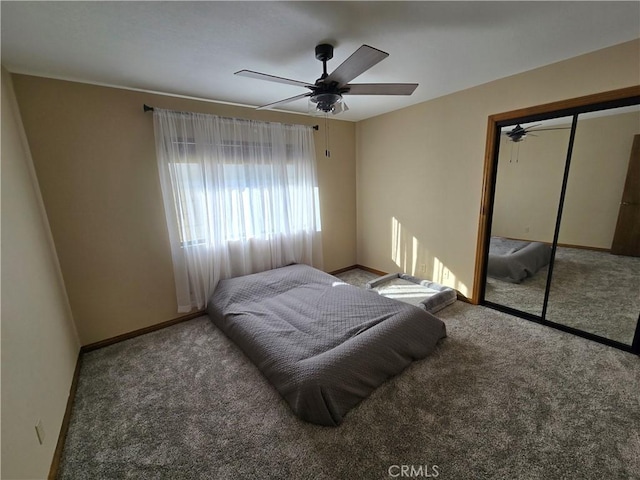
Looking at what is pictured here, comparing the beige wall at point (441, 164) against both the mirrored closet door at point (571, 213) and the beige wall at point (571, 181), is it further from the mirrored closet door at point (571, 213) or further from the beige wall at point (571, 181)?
the beige wall at point (571, 181)

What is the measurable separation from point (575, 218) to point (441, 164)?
1369mm

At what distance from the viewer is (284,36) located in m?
1.70

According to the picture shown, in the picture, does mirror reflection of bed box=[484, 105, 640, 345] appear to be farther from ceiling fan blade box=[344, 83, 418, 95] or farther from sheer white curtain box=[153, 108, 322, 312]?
sheer white curtain box=[153, 108, 322, 312]

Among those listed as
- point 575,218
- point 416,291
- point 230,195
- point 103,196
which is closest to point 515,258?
point 575,218

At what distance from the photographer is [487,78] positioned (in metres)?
2.56

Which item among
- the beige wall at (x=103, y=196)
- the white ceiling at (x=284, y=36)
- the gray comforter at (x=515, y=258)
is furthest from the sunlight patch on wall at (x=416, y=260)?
the beige wall at (x=103, y=196)

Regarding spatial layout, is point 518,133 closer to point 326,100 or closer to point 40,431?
point 326,100

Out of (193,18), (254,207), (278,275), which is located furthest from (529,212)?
(193,18)

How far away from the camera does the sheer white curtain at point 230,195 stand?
2721 millimetres

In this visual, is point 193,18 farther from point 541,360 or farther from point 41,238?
point 541,360

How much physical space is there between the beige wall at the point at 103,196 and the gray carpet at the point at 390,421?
549mm

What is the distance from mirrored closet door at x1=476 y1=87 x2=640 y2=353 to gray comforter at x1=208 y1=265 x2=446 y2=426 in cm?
127

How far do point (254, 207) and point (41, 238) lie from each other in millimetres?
1842

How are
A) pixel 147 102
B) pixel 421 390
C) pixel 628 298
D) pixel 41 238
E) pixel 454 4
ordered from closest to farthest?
pixel 454 4, pixel 421 390, pixel 41 238, pixel 628 298, pixel 147 102
